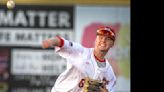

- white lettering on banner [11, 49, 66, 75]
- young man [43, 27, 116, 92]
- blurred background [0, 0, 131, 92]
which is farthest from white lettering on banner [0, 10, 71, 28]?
young man [43, 27, 116, 92]

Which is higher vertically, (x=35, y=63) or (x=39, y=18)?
(x=39, y=18)

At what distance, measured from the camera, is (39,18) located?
6.82 m

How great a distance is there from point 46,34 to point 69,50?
14.1 feet

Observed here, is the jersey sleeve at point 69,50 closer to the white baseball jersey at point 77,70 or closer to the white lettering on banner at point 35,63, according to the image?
the white baseball jersey at point 77,70

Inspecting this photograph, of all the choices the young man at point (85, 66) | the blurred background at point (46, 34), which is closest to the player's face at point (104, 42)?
the young man at point (85, 66)

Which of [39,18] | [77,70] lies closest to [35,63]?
[39,18]

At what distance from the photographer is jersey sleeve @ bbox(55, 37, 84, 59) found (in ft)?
7.99

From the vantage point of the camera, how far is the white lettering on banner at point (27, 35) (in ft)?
22.1

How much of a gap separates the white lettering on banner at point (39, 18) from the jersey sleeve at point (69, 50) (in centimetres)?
426

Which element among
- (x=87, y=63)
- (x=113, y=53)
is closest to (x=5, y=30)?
(x=113, y=53)

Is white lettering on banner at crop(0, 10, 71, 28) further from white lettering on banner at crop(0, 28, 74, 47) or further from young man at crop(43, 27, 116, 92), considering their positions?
young man at crop(43, 27, 116, 92)

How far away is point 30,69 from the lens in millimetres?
6766

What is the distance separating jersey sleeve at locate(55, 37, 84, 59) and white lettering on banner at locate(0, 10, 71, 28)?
4.26 metres

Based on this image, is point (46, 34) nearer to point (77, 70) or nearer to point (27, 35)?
point (27, 35)
